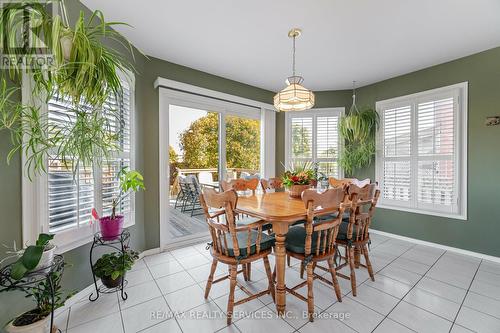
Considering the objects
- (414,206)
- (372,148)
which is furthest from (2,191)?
(414,206)

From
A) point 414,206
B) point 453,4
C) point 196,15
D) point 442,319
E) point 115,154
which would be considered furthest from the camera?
point 414,206

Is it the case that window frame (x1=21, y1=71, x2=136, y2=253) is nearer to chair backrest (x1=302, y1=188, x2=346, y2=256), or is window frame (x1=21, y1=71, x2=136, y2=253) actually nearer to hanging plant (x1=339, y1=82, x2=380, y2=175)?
chair backrest (x1=302, y1=188, x2=346, y2=256)

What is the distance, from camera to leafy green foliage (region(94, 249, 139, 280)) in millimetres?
1919

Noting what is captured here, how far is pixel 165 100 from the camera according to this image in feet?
9.64

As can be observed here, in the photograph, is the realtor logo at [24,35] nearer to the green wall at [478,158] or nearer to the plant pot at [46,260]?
the plant pot at [46,260]

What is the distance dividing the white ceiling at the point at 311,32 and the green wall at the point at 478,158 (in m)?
0.19

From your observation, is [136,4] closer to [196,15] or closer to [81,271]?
[196,15]

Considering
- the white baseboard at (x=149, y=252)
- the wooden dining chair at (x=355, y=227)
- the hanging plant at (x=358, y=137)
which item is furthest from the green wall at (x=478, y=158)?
the white baseboard at (x=149, y=252)

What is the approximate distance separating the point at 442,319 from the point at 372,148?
8.74 ft

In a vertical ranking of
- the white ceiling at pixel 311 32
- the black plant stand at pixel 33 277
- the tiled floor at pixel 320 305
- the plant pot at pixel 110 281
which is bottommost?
the tiled floor at pixel 320 305

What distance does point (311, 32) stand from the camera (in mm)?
2328

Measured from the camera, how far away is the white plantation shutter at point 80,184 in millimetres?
1685

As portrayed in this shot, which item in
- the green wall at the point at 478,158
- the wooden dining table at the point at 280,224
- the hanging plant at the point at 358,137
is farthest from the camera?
the hanging plant at the point at 358,137

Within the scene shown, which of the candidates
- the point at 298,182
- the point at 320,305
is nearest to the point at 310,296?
the point at 320,305
